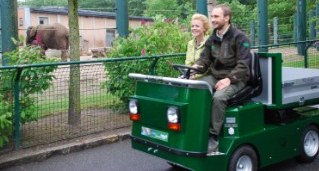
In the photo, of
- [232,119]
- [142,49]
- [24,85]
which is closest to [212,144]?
[232,119]

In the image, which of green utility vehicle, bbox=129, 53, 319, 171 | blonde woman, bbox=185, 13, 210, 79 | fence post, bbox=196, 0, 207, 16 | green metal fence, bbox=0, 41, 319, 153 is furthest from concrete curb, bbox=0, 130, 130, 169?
fence post, bbox=196, 0, 207, 16

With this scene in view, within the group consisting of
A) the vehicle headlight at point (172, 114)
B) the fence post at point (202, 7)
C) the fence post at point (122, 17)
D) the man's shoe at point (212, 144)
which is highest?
the fence post at point (202, 7)

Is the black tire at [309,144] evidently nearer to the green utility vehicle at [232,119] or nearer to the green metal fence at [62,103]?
the green utility vehicle at [232,119]

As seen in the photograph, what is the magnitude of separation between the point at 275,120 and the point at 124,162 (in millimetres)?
1997

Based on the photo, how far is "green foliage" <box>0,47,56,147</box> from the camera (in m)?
6.28

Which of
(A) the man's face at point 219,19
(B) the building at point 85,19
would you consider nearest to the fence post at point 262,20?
(A) the man's face at point 219,19

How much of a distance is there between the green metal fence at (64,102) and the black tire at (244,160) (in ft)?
9.18

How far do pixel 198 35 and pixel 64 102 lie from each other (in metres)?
2.31

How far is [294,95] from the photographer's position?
590 cm

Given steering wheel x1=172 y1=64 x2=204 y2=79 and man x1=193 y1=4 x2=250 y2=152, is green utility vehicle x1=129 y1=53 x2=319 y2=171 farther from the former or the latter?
man x1=193 y1=4 x2=250 y2=152

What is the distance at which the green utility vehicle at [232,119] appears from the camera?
4992mm

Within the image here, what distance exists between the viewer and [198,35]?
6645 mm

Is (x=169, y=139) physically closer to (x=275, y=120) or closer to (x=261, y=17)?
(x=275, y=120)

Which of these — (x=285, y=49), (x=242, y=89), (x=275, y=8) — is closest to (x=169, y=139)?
(x=242, y=89)
